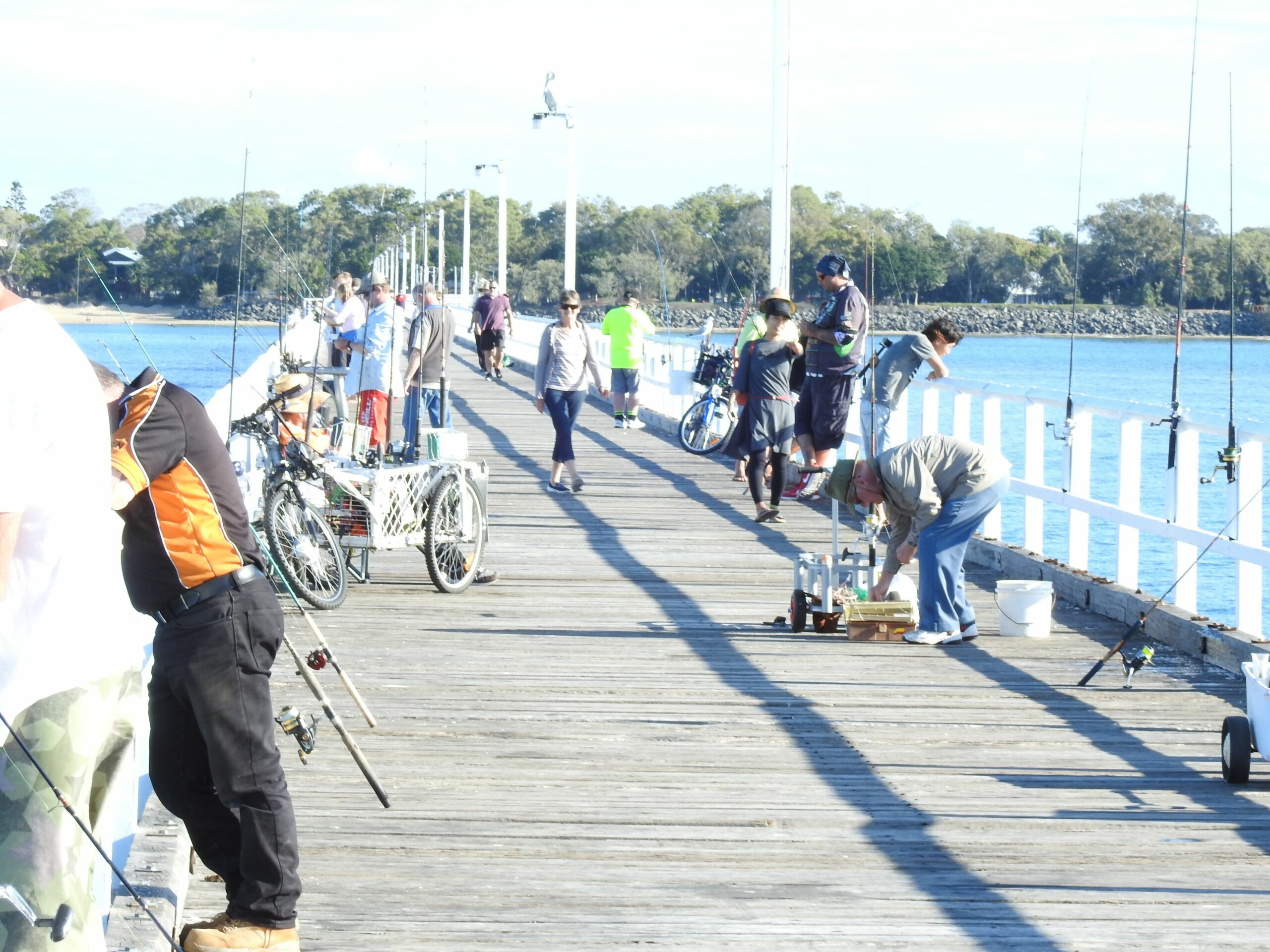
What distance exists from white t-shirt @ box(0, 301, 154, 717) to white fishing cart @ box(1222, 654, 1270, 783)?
→ 4010mm

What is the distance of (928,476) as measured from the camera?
8.54 m

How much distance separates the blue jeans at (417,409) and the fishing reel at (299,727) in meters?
6.95

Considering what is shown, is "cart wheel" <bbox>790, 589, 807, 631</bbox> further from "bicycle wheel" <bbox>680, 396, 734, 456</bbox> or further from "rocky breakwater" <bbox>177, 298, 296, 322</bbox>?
"bicycle wheel" <bbox>680, 396, 734, 456</bbox>

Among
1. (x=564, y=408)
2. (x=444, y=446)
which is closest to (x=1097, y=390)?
(x=564, y=408)

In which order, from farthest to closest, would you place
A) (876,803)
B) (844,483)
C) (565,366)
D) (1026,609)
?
1. (565,366)
2. (1026,609)
3. (844,483)
4. (876,803)

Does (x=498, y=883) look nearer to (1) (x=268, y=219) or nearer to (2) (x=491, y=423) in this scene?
(1) (x=268, y=219)

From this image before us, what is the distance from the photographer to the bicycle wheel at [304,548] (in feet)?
30.3

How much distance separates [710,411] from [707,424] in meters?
0.15

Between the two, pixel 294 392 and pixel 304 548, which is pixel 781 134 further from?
pixel 304 548

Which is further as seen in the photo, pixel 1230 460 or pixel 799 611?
pixel 799 611

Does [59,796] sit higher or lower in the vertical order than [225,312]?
lower

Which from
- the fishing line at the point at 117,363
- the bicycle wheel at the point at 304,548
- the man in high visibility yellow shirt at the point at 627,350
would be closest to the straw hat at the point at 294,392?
the bicycle wheel at the point at 304,548

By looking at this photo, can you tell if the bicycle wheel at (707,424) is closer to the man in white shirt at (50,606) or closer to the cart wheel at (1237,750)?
the cart wheel at (1237,750)

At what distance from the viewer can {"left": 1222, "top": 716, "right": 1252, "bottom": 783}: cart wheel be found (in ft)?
19.7
